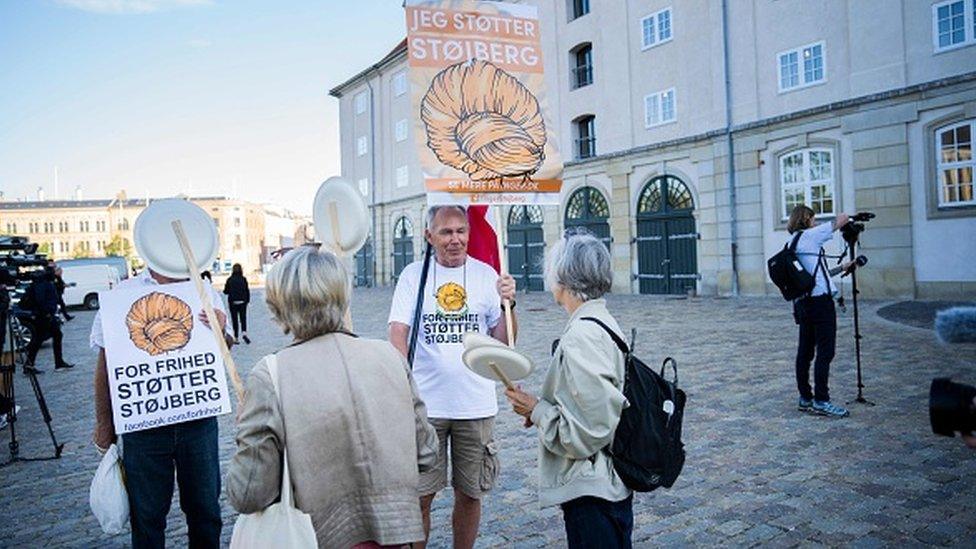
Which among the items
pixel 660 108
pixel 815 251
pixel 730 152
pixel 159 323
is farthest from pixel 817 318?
pixel 660 108

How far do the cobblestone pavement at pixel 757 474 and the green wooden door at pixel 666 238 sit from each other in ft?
43.4

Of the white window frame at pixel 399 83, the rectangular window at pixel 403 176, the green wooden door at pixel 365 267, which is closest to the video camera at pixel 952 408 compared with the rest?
the rectangular window at pixel 403 176

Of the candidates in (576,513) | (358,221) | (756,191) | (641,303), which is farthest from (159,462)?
(756,191)

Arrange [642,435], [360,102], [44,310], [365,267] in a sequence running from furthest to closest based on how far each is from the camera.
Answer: [365,267]
[360,102]
[44,310]
[642,435]

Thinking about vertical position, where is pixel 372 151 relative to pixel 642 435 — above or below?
above

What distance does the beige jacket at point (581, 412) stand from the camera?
7.97 feet

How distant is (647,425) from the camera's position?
2.55 metres

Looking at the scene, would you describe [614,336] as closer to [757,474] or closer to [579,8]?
[757,474]

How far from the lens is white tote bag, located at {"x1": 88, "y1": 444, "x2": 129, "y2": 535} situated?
3.35 m

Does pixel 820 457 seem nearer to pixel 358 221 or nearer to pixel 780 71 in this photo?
pixel 358 221

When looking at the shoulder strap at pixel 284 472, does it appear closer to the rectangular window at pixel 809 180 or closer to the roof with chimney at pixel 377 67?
the rectangular window at pixel 809 180

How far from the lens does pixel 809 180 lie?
19.8 metres

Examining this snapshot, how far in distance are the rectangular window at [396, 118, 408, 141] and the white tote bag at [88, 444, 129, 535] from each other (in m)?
38.4

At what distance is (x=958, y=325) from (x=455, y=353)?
2420 mm
